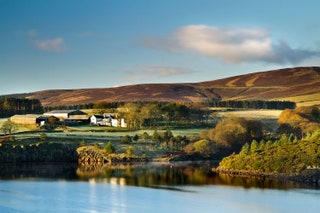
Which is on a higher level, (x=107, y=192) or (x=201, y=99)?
(x=201, y=99)

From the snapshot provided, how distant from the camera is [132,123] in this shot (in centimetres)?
9450

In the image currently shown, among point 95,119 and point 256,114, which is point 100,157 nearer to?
point 95,119

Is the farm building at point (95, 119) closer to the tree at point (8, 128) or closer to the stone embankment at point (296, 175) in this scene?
the tree at point (8, 128)

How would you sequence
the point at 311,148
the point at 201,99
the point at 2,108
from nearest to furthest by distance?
the point at 311,148, the point at 2,108, the point at 201,99

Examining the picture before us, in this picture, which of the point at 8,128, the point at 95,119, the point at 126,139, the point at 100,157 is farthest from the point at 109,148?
the point at 95,119

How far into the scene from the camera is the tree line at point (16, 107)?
11278 centimetres

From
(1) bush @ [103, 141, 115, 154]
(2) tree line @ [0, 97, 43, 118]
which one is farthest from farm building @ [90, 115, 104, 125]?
(1) bush @ [103, 141, 115, 154]

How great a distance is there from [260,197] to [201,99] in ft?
386

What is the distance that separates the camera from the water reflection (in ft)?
176

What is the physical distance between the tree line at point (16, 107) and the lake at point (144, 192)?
49247mm

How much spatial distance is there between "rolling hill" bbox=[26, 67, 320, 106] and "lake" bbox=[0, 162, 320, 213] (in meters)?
96.1

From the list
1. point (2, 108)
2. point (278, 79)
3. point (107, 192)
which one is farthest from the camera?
point (278, 79)

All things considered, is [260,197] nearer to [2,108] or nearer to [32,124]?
[32,124]

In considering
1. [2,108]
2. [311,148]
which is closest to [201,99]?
[2,108]
